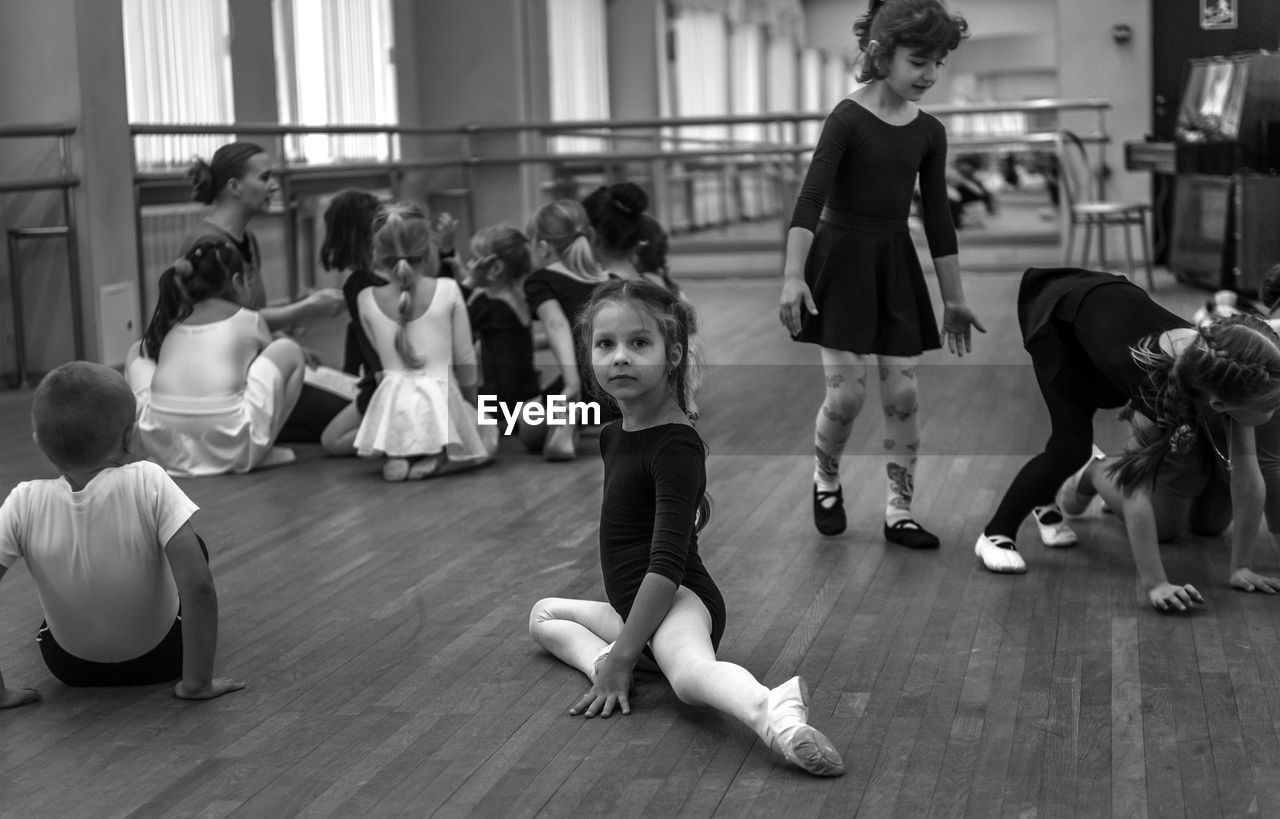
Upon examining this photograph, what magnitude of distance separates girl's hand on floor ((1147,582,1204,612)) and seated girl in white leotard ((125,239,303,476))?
259 cm

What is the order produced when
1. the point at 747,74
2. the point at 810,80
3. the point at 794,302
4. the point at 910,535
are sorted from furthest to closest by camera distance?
the point at 810,80
the point at 747,74
the point at 910,535
the point at 794,302

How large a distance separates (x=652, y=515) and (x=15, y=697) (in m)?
1.03

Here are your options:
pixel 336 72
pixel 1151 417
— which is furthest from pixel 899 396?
pixel 336 72

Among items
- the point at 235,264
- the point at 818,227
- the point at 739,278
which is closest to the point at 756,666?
the point at 818,227

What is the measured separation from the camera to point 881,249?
3322mm

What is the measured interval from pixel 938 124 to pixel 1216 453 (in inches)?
35.6

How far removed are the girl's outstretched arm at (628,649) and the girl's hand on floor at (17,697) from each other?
85cm

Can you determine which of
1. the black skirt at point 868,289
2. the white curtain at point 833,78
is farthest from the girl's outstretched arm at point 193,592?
the white curtain at point 833,78

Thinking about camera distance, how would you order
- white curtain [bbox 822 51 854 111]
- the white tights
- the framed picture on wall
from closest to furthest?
the white tights → the framed picture on wall → white curtain [bbox 822 51 854 111]

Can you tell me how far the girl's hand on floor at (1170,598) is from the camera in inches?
109

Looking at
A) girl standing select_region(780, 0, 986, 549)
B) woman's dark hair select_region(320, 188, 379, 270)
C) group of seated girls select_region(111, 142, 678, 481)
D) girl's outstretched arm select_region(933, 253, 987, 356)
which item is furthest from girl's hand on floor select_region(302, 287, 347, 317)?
girl's outstretched arm select_region(933, 253, 987, 356)

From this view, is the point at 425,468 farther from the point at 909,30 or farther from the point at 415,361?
the point at 909,30

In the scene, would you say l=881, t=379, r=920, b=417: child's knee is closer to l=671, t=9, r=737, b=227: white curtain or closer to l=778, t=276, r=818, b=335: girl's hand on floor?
l=778, t=276, r=818, b=335: girl's hand on floor

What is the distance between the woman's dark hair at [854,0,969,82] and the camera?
3.10 metres
